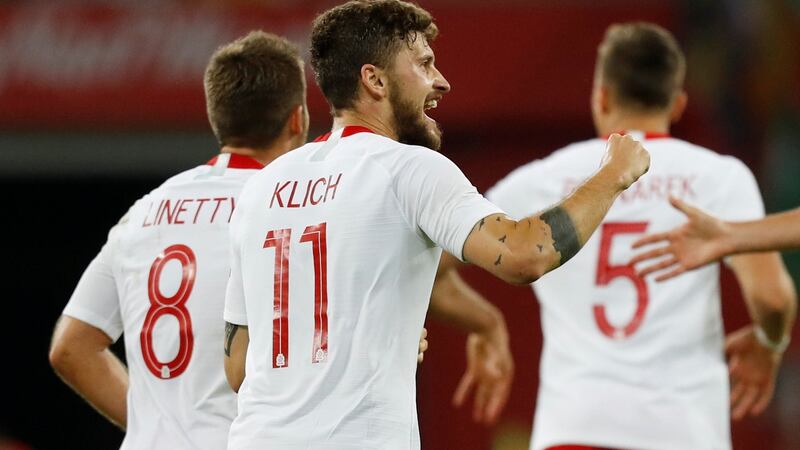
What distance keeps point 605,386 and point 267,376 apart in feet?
6.80

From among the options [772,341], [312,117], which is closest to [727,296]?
[312,117]

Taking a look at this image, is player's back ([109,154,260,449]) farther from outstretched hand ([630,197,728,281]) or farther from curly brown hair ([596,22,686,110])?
curly brown hair ([596,22,686,110])

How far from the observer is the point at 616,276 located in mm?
5555

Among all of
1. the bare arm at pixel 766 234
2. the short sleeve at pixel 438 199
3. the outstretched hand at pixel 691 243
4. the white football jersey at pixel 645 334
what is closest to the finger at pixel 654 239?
the outstretched hand at pixel 691 243

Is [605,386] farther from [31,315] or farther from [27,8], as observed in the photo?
[31,315]

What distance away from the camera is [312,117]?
11375 mm

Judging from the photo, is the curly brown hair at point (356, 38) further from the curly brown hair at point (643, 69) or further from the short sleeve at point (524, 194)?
the curly brown hair at point (643, 69)

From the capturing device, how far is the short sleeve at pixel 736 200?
5.44 m

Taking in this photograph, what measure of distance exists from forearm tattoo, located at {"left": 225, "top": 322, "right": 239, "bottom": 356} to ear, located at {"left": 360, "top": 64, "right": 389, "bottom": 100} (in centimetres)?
78

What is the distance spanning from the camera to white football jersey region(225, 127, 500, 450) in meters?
3.59

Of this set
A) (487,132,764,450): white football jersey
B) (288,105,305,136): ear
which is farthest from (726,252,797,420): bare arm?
(288,105,305,136): ear

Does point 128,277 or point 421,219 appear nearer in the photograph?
point 421,219

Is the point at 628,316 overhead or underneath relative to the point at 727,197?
underneath

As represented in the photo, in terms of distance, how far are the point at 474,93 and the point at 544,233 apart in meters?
7.96
